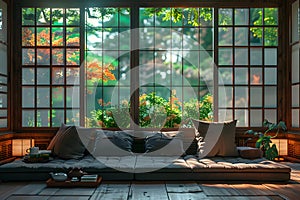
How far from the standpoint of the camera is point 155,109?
7.43 metres

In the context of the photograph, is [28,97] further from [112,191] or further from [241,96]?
[241,96]

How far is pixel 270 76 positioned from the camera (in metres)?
7.26

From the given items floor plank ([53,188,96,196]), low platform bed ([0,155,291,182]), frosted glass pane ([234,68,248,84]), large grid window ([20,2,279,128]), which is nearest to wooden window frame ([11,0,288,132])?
large grid window ([20,2,279,128])

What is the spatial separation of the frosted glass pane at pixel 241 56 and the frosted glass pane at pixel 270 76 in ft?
1.47

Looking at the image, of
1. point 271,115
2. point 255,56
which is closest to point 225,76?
point 255,56

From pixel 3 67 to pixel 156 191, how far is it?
3.86m

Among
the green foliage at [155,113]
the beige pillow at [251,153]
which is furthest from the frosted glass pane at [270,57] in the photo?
the beige pillow at [251,153]

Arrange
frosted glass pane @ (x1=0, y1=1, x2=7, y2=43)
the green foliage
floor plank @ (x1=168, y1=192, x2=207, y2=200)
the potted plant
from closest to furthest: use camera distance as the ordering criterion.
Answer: floor plank @ (x1=168, y1=192, x2=207, y2=200) < the potted plant < frosted glass pane @ (x1=0, y1=1, x2=7, y2=43) < the green foliage

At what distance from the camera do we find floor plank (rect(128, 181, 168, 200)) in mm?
4332

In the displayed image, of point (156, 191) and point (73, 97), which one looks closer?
point (156, 191)

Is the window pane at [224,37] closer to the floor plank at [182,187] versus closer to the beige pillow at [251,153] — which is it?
the beige pillow at [251,153]

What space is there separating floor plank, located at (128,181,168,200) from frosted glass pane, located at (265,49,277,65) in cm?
353

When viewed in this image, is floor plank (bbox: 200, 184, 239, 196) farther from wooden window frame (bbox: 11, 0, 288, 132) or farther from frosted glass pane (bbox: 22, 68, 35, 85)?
frosted glass pane (bbox: 22, 68, 35, 85)

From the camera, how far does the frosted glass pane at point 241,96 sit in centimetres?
724
